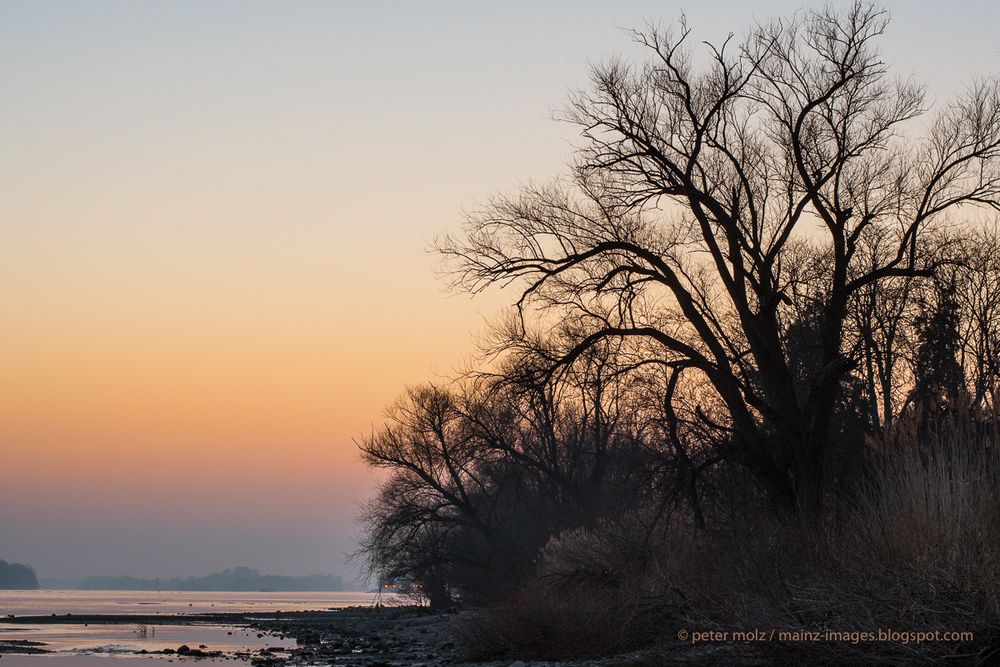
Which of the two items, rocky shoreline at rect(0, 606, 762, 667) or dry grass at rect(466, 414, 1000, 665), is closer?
dry grass at rect(466, 414, 1000, 665)

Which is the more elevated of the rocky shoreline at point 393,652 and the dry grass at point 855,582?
the dry grass at point 855,582

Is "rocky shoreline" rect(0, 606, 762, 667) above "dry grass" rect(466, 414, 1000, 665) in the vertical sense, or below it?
below

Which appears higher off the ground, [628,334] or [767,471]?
[628,334]

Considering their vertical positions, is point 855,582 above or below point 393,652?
above

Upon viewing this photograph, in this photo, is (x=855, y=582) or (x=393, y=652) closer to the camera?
(x=855, y=582)

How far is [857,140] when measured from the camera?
21.6 metres

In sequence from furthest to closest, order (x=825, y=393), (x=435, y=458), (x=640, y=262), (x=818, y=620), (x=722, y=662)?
(x=435, y=458), (x=640, y=262), (x=825, y=393), (x=722, y=662), (x=818, y=620)

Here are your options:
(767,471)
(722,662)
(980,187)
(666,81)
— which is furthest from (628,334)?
(722,662)

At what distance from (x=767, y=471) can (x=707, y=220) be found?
5297 millimetres

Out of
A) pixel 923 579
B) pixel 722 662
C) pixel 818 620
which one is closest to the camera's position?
pixel 923 579

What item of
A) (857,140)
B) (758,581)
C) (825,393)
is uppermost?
(857,140)

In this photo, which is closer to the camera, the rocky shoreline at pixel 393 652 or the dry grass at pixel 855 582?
the dry grass at pixel 855 582

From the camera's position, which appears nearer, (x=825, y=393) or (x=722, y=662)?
(x=722, y=662)

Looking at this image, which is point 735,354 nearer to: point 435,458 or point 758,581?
point 758,581
